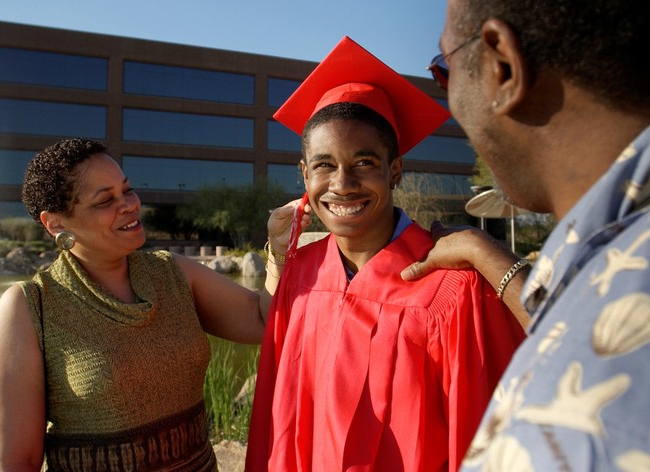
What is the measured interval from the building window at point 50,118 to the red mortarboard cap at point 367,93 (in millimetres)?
30436

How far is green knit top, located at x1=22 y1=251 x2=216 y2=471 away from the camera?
1.81m

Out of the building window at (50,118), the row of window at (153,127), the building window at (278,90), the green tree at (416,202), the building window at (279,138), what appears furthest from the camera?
the building window at (278,90)

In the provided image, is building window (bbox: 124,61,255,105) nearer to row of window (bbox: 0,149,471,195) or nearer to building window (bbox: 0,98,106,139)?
building window (bbox: 0,98,106,139)

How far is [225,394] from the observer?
3.83 metres

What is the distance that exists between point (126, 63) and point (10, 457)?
33127 mm

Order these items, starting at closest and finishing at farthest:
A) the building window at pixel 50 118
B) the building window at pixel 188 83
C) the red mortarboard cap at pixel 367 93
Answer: the red mortarboard cap at pixel 367 93 → the building window at pixel 50 118 → the building window at pixel 188 83

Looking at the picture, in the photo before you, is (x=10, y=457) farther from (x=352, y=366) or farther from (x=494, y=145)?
(x=494, y=145)

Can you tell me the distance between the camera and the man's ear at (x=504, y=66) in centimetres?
79

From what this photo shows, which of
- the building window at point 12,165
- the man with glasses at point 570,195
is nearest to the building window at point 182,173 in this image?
the building window at point 12,165

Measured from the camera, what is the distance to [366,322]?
1657 mm

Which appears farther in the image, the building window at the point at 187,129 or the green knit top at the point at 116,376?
the building window at the point at 187,129

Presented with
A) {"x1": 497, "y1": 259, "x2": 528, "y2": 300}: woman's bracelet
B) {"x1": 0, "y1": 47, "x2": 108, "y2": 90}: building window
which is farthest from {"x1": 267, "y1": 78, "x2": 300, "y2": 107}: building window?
{"x1": 497, "y1": 259, "x2": 528, "y2": 300}: woman's bracelet

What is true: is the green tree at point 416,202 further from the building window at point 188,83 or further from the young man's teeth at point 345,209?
the building window at point 188,83

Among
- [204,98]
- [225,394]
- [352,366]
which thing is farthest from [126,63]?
[352,366]
